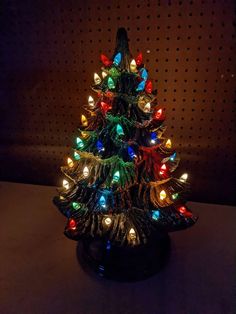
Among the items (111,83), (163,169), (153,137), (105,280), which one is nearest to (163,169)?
(163,169)

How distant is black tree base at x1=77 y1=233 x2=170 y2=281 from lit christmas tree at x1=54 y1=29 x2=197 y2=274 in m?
0.11

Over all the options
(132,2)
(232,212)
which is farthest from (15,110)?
(232,212)

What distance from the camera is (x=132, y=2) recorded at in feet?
4.09

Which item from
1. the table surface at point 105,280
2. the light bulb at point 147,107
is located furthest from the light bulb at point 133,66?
the table surface at point 105,280

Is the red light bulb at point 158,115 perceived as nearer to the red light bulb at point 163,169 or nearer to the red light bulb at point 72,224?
the red light bulb at point 163,169

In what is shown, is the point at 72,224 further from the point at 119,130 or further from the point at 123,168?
the point at 119,130

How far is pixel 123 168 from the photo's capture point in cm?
101

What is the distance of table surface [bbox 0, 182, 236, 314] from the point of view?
103 centimetres

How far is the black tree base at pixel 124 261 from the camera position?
Answer: 1130 millimetres

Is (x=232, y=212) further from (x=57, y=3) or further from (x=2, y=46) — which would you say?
(x=2, y=46)

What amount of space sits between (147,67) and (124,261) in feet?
2.65

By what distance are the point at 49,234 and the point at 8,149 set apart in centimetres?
62

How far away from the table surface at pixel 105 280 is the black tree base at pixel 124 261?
0.09ft

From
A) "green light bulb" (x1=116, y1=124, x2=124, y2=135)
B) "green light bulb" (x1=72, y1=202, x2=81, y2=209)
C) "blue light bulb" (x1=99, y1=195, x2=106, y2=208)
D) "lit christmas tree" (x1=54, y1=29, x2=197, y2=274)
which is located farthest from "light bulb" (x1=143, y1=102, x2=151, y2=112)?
"green light bulb" (x1=72, y1=202, x2=81, y2=209)
